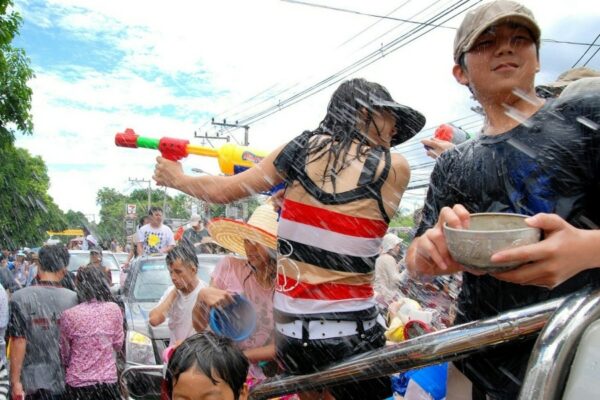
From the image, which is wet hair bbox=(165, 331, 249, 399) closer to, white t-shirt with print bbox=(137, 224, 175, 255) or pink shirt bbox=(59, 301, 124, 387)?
pink shirt bbox=(59, 301, 124, 387)

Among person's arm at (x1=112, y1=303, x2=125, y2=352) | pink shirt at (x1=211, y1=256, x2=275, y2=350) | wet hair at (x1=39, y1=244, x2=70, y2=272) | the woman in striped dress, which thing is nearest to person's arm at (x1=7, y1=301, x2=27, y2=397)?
wet hair at (x1=39, y1=244, x2=70, y2=272)

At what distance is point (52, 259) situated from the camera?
514 centimetres

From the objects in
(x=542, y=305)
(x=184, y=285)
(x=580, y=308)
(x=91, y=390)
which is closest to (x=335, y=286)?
(x=542, y=305)

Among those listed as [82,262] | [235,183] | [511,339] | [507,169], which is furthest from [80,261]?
[511,339]

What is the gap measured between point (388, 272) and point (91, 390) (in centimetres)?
A: 424

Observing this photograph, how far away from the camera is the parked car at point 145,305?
593 centimetres

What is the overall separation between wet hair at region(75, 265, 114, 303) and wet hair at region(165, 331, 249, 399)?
9.91ft

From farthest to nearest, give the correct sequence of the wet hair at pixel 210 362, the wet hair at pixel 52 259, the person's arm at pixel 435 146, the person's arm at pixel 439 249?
the wet hair at pixel 52 259, the person's arm at pixel 435 146, the wet hair at pixel 210 362, the person's arm at pixel 439 249

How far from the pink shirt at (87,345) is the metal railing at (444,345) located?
11.5ft

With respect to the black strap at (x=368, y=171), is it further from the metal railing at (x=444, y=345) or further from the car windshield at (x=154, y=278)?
the car windshield at (x=154, y=278)

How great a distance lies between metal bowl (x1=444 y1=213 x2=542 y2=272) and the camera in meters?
1.08

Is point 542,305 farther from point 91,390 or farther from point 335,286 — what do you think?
point 91,390

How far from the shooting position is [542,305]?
1096 mm

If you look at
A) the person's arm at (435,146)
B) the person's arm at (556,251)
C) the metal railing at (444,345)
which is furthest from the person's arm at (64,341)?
the person's arm at (556,251)
